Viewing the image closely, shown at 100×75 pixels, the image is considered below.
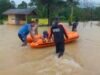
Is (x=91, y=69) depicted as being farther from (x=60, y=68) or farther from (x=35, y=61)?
(x=35, y=61)

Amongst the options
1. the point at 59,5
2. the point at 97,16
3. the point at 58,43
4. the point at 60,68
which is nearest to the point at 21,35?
the point at 58,43

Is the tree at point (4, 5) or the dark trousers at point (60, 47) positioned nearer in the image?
the dark trousers at point (60, 47)

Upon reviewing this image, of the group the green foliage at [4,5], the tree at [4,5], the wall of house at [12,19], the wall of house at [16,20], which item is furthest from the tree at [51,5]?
the tree at [4,5]

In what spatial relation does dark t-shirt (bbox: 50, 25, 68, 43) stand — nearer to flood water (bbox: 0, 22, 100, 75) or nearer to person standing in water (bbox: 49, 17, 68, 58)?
person standing in water (bbox: 49, 17, 68, 58)

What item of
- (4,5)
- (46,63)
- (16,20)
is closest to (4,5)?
(4,5)

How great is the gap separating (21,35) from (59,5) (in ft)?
96.1

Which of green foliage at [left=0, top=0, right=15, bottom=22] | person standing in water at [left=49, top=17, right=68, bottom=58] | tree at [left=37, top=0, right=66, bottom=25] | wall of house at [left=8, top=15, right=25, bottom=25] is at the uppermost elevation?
person standing in water at [left=49, top=17, right=68, bottom=58]

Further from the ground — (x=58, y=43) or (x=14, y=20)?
(x=58, y=43)

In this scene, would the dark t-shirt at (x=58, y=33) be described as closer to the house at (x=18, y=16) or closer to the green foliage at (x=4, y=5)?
the house at (x=18, y=16)

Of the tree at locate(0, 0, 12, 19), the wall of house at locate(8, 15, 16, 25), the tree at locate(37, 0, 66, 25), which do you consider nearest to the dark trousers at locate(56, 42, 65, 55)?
the tree at locate(37, 0, 66, 25)

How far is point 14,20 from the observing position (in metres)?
48.5

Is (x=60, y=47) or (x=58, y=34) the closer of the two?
(x=58, y=34)

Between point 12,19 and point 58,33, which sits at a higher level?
point 58,33

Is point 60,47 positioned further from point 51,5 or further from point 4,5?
point 4,5
